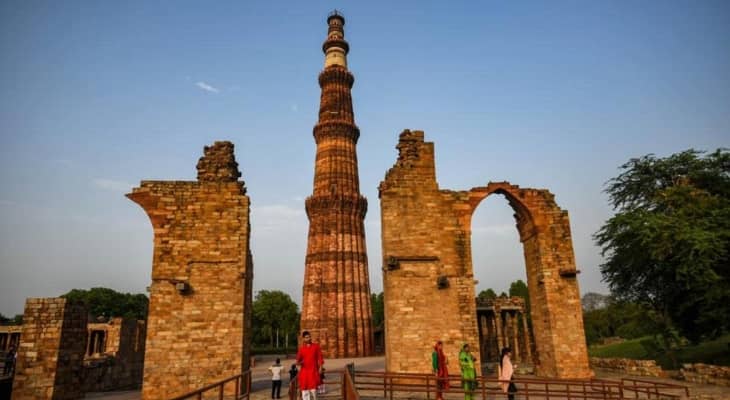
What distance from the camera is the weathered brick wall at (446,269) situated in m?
11.9

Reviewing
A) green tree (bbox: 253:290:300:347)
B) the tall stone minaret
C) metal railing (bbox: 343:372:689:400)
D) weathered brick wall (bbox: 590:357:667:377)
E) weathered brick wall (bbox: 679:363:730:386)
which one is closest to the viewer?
metal railing (bbox: 343:372:689:400)

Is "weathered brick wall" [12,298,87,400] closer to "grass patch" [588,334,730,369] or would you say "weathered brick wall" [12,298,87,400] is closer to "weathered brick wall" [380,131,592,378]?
"weathered brick wall" [380,131,592,378]

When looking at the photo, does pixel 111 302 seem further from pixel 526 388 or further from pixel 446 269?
pixel 526 388

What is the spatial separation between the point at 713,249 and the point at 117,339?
20920 mm

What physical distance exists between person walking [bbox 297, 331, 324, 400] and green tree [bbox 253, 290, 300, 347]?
3930cm

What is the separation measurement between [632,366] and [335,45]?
23667mm

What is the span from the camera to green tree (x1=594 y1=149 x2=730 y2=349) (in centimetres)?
1334

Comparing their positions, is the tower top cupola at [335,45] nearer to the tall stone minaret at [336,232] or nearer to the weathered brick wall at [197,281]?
the tall stone minaret at [336,232]

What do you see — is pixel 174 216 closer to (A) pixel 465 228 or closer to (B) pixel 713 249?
(A) pixel 465 228

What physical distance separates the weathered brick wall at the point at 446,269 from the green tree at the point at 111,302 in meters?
43.7

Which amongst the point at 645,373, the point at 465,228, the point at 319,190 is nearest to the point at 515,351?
the point at 645,373

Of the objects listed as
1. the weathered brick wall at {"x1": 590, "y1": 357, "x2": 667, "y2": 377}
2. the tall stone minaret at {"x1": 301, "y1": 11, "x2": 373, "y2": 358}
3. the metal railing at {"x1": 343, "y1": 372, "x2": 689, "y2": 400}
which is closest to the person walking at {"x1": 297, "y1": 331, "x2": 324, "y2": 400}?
the metal railing at {"x1": 343, "y1": 372, "x2": 689, "y2": 400}

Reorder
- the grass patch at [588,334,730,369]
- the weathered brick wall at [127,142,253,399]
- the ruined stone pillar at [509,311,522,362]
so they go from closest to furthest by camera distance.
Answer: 1. the weathered brick wall at [127,142,253,399]
2. the grass patch at [588,334,730,369]
3. the ruined stone pillar at [509,311,522,362]

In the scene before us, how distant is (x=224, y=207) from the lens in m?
11.9
